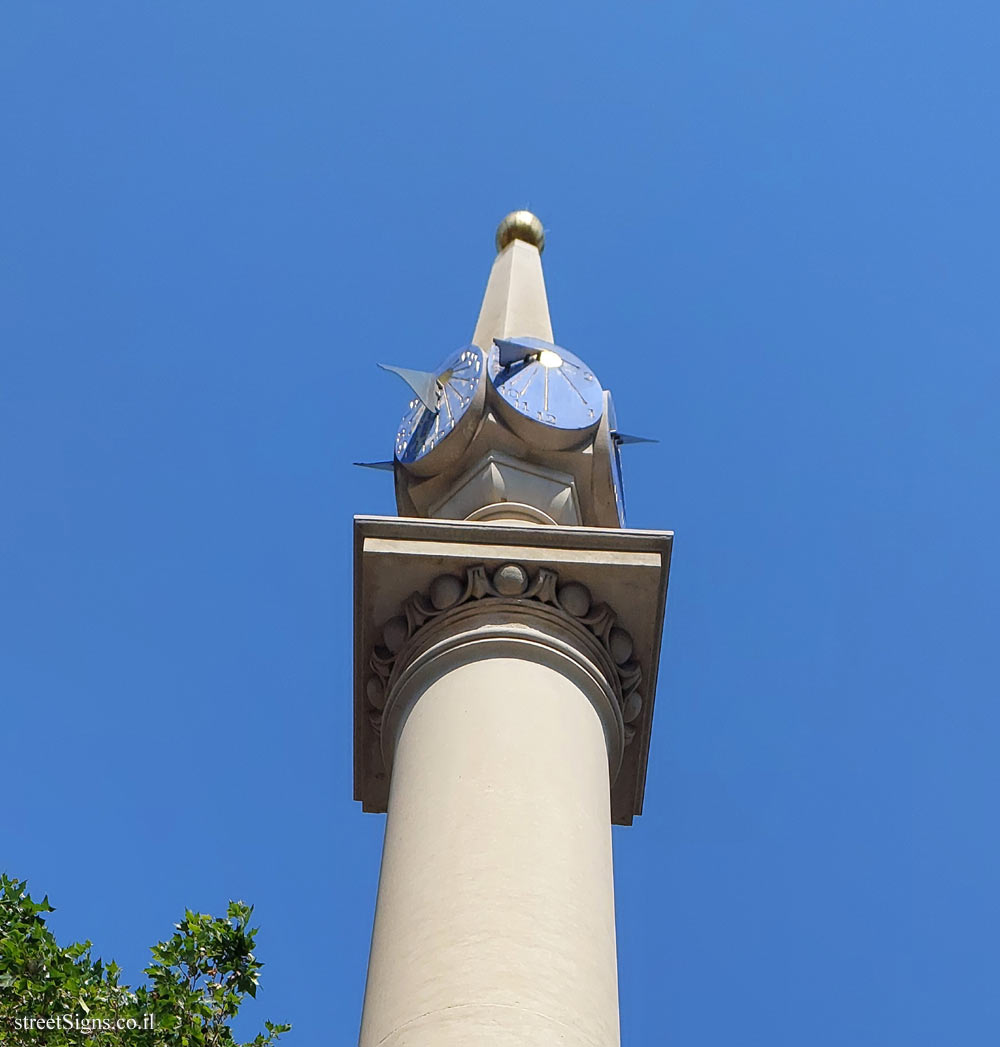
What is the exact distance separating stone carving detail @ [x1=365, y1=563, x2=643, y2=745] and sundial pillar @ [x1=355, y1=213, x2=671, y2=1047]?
0.6 inches

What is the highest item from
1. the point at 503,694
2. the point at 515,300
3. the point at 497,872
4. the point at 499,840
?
the point at 515,300

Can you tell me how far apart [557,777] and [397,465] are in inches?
193

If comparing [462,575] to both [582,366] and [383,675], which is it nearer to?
[383,675]

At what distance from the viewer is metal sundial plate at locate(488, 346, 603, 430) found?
43.1 ft

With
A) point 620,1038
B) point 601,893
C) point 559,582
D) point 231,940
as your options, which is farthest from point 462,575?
point 231,940

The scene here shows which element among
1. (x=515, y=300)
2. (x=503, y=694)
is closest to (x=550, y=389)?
(x=515, y=300)

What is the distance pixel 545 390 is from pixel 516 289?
124 inches

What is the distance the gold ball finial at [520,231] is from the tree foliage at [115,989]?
25.7 ft

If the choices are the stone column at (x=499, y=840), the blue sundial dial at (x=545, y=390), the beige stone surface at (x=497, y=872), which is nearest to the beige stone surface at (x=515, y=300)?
the blue sundial dial at (x=545, y=390)

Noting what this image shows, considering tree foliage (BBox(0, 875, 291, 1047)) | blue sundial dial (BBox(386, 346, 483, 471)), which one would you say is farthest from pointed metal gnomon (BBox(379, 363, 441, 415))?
tree foliage (BBox(0, 875, 291, 1047))

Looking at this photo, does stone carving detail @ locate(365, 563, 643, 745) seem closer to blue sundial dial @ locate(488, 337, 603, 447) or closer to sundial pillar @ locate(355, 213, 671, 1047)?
sundial pillar @ locate(355, 213, 671, 1047)

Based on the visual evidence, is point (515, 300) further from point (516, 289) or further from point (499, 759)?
point (499, 759)

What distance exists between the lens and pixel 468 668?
10.6 m

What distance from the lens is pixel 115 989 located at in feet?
48.6
